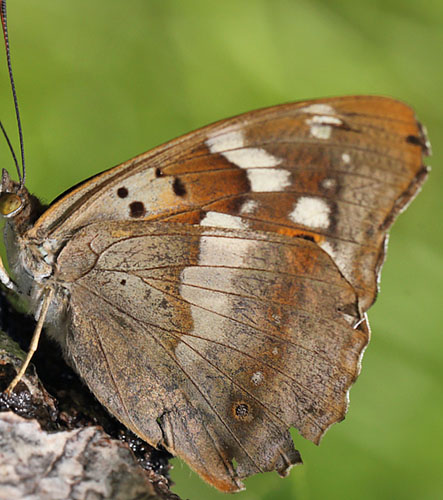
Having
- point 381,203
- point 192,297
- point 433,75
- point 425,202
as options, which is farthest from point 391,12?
point 192,297

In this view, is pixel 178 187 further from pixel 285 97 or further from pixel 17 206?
pixel 285 97

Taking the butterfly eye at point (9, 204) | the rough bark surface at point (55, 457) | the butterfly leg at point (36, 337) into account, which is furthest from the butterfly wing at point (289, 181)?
the rough bark surface at point (55, 457)

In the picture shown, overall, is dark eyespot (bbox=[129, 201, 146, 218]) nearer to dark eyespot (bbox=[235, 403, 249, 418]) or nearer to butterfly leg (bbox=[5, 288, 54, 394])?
butterfly leg (bbox=[5, 288, 54, 394])

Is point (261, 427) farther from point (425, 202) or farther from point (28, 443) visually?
point (425, 202)

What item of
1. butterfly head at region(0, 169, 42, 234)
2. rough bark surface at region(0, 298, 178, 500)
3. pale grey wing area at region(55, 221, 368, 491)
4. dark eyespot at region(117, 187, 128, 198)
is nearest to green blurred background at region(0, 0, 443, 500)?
pale grey wing area at region(55, 221, 368, 491)

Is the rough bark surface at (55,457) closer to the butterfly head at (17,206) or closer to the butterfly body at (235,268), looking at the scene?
the butterfly body at (235,268)
